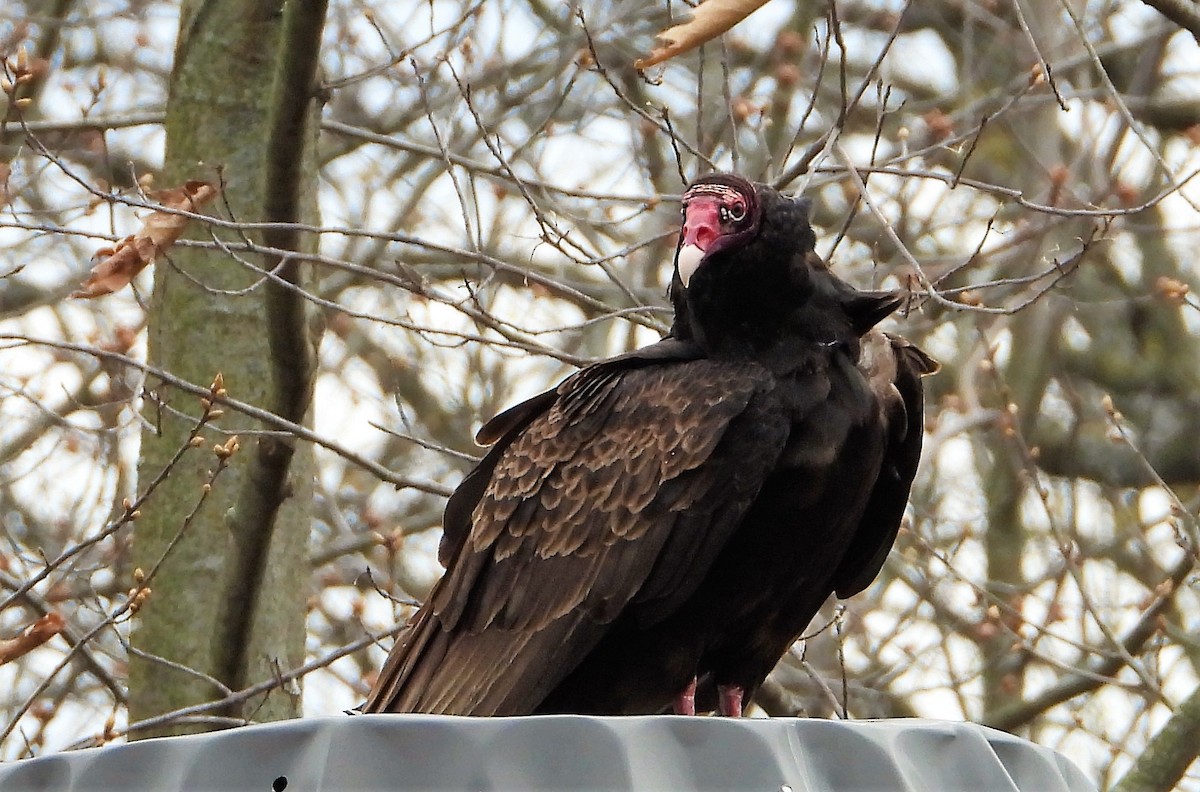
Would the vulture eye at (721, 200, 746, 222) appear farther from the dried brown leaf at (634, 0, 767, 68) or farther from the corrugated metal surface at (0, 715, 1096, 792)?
the corrugated metal surface at (0, 715, 1096, 792)

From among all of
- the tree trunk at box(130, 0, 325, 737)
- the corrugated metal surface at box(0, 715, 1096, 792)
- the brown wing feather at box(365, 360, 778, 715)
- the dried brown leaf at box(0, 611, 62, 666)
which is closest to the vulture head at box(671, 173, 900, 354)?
the brown wing feather at box(365, 360, 778, 715)

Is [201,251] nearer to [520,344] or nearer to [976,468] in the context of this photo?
[520,344]

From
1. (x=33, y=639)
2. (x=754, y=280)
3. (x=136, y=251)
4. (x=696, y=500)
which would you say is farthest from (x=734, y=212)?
(x=33, y=639)

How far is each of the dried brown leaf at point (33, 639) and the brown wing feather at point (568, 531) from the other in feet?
2.46

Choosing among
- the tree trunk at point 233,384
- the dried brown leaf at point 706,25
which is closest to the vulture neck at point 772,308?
the dried brown leaf at point 706,25

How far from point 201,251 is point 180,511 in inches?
32.2

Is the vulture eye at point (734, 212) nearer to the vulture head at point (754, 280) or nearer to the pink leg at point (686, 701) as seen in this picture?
the vulture head at point (754, 280)

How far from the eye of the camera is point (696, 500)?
3.38 meters

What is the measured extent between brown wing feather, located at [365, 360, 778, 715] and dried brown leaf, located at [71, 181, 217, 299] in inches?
36.9

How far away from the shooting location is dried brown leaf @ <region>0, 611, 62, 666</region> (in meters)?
3.50

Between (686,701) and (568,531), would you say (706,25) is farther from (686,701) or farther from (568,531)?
(686,701)

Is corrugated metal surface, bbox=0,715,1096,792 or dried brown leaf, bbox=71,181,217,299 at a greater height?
dried brown leaf, bbox=71,181,217,299

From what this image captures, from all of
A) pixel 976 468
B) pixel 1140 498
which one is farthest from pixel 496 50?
pixel 1140 498

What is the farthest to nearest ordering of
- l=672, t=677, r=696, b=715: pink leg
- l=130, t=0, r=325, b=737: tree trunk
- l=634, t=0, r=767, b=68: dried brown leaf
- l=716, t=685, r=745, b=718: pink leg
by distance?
l=130, t=0, r=325, b=737: tree trunk < l=716, t=685, r=745, b=718: pink leg < l=672, t=677, r=696, b=715: pink leg < l=634, t=0, r=767, b=68: dried brown leaf
